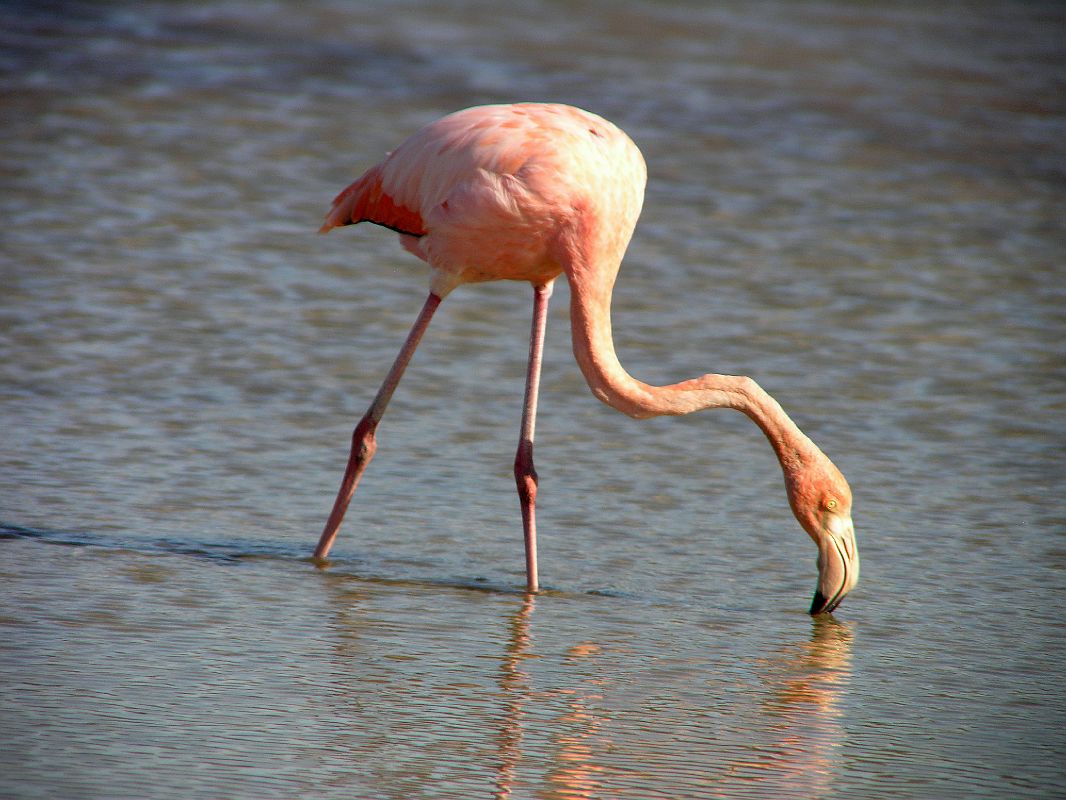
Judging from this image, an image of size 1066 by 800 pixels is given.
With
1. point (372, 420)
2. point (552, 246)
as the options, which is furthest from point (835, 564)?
point (372, 420)

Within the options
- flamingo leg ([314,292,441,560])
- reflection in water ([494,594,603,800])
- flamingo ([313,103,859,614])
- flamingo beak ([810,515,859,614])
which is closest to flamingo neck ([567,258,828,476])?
flamingo ([313,103,859,614])

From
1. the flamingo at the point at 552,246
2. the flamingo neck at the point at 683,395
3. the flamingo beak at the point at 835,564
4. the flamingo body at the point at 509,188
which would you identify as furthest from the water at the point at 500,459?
the flamingo body at the point at 509,188

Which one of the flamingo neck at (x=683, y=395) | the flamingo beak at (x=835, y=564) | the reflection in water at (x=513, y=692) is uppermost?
the flamingo neck at (x=683, y=395)

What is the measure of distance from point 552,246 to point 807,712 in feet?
6.50

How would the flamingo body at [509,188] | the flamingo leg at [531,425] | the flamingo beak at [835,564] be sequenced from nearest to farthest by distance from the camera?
the flamingo beak at [835,564] < the flamingo body at [509,188] < the flamingo leg at [531,425]

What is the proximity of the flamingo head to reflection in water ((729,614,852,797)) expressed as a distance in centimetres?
14

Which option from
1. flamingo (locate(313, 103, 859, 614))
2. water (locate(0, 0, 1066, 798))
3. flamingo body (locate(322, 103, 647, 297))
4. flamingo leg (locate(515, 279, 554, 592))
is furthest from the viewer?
flamingo leg (locate(515, 279, 554, 592))

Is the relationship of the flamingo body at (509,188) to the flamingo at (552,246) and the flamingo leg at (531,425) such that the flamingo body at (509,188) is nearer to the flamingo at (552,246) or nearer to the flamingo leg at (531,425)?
the flamingo at (552,246)

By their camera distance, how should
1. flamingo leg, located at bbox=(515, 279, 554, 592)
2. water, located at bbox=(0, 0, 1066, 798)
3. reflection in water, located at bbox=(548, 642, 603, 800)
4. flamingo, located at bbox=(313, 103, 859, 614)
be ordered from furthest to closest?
1. flamingo leg, located at bbox=(515, 279, 554, 592)
2. flamingo, located at bbox=(313, 103, 859, 614)
3. water, located at bbox=(0, 0, 1066, 798)
4. reflection in water, located at bbox=(548, 642, 603, 800)

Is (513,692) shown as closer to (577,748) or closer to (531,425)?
(577,748)

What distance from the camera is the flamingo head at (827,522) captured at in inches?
226

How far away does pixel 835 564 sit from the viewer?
5742 mm

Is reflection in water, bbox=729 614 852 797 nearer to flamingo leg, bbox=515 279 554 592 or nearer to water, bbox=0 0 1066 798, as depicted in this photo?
water, bbox=0 0 1066 798

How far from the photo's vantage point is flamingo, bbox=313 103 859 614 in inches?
230
